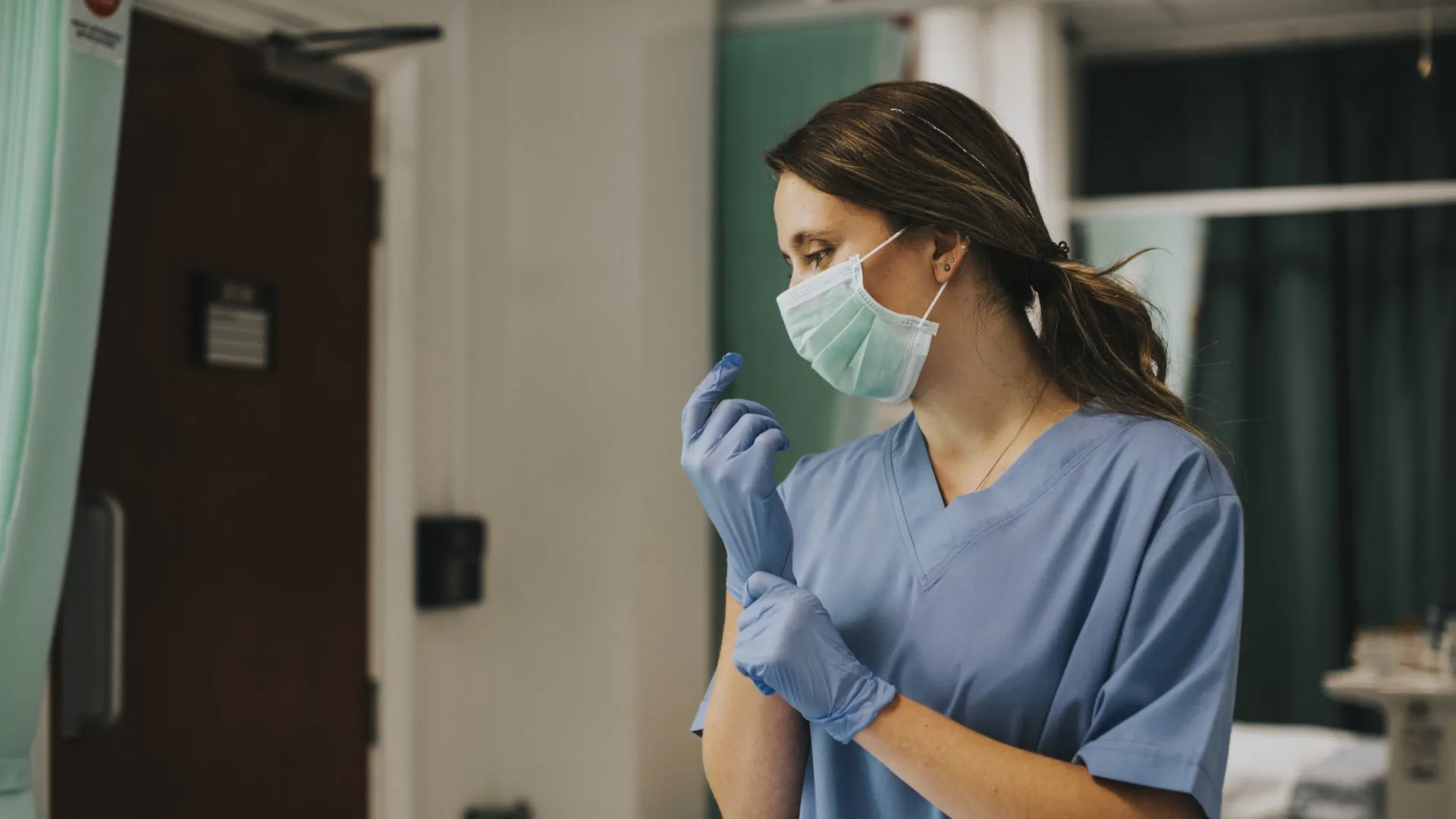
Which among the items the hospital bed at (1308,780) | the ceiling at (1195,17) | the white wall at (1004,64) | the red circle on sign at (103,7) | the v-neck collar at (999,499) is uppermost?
the ceiling at (1195,17)

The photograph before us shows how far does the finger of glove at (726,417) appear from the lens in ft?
3.91

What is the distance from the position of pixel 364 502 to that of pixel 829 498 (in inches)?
53.1

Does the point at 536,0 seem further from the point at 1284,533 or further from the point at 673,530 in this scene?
the point at 1284,533

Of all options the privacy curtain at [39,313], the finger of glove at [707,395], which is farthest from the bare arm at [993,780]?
the privacy curtain at [39,313]

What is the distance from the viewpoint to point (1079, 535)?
1137 mm

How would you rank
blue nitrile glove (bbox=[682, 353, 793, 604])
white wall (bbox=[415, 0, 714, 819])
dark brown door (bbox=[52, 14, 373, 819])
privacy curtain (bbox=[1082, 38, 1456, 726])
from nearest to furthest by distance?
blue nitrile glove (bbox=[682, 353, 793, 604]) → dark brown door (bbox=[52, 14, 373, 819]) → white wall (bbox=[415, 0, 714, 819]) → privacy curtain (bbox=[1082, 38, 1456, 726])

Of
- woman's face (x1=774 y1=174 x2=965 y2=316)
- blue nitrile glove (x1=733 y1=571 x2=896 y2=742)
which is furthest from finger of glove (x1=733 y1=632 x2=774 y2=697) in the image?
woman's face (x1=774 y1=174 x2=965 y2=316)

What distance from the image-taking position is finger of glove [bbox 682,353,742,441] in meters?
1.23

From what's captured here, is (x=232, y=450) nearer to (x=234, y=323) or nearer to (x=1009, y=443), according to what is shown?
(x=234, y=323)

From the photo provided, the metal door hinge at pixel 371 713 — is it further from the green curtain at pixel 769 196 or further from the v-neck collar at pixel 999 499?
the v-neck collar at pixel 999 499

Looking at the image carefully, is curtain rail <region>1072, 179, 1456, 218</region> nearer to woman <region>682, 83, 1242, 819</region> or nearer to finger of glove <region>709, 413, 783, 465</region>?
woman <region>682, 83, 1242, 819</region>

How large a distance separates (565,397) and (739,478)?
1.60 meters

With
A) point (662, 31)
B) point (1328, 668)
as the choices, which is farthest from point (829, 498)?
point (1328, 668)

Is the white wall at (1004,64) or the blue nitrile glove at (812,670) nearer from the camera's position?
the blue nitrile glove at (812,670)
